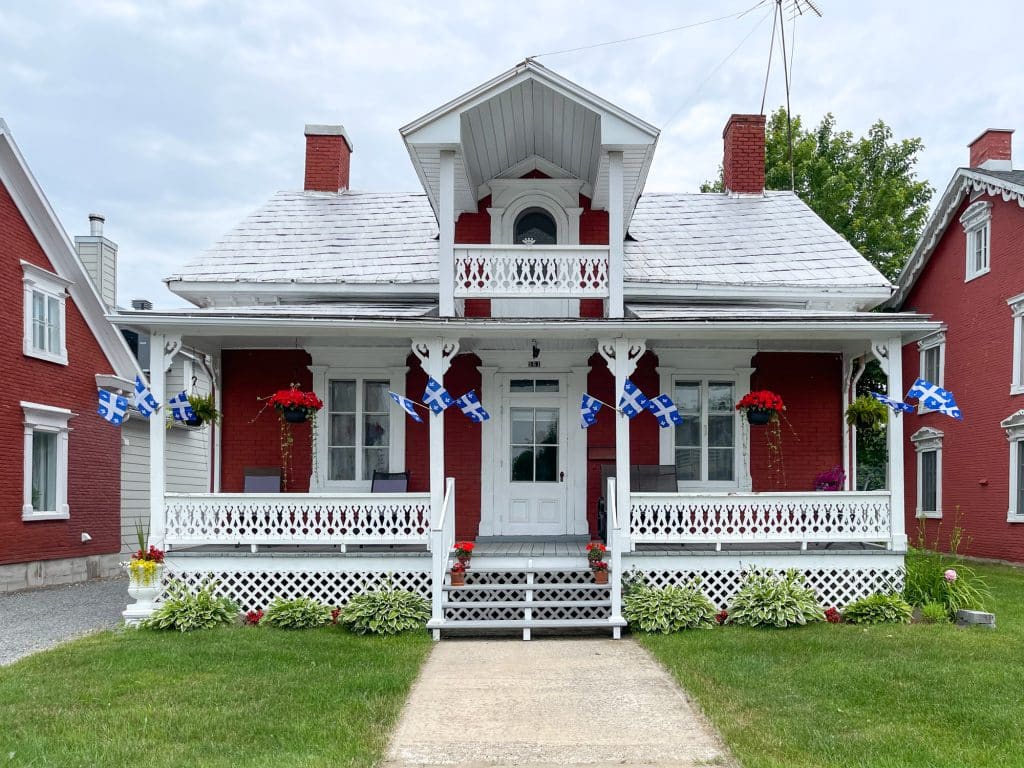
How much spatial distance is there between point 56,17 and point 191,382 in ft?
26.0

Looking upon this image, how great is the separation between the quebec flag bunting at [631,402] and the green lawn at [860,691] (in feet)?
8.25

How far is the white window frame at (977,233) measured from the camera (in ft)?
59.9

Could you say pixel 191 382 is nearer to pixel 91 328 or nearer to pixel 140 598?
pixel 91 328

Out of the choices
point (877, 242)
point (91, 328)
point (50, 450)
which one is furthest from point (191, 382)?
point (877, 242)

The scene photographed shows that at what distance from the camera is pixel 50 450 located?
15102mm

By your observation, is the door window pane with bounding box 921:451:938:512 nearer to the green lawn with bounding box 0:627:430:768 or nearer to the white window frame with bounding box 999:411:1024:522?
the white window frame with bounding box 999:411:1024:522

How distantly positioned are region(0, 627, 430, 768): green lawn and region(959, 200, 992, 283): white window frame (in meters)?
15.2

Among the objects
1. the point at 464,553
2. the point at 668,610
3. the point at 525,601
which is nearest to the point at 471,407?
the point at 464,553

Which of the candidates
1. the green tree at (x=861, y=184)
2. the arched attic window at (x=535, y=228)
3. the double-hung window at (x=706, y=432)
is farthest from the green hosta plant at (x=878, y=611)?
the green tree at (x=861, y=184)

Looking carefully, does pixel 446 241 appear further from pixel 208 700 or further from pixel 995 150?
pixel 995 150

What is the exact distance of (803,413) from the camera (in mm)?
12555

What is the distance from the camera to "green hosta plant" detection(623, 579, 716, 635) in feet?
31.1

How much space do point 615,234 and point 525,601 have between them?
441 centimetres

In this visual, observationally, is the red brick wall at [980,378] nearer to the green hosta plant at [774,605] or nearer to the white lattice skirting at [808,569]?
the white lattice skirting at [808,569]
